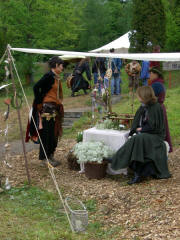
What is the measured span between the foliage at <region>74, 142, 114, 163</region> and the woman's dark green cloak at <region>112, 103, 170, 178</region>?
313mm

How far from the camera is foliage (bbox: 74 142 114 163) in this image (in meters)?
5.71

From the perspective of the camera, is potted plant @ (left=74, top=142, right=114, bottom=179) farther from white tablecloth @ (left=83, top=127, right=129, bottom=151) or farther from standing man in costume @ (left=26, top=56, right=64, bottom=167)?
standing man in costume @ (left=26, top=56, right=64, bottom=167)

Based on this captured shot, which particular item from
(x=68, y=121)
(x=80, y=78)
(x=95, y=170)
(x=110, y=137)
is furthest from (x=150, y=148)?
(x=80, y=78)

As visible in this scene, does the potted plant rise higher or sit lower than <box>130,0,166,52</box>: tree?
lower

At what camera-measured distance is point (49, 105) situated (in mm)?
6184

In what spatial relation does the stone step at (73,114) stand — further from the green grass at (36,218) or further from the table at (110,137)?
the green grass at (36,218)

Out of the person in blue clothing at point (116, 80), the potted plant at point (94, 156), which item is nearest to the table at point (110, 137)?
the potted plant at point (94, 156)

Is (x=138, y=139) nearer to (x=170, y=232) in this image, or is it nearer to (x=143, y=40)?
(x=170, y=232)

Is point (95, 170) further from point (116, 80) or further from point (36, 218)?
point (116, 80)

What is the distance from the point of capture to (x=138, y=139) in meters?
5.32

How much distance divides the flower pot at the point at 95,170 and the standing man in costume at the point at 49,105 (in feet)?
2.55

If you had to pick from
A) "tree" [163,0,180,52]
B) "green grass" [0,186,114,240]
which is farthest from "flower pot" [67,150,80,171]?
"tree" [163,0,180,52]

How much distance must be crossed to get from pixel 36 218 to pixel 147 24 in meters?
12.3

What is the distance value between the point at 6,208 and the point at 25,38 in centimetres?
1621
